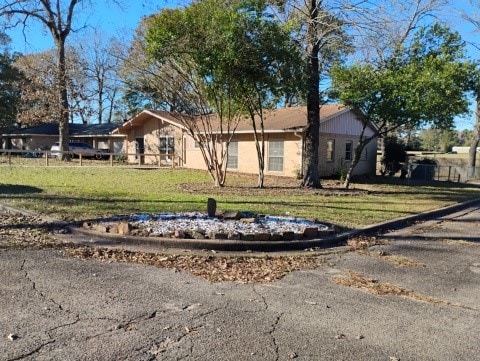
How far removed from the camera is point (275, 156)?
23.9m

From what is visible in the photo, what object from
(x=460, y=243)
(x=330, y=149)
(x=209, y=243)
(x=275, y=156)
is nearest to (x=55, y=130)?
(x=275, y=156)

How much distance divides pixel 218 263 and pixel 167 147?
2675cm

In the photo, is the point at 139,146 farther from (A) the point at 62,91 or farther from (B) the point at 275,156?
(B) the point at 275,156

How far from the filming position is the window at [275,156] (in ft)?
77.3

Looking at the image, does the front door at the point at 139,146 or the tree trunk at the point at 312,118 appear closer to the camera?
the tree trunk at the point at 312,118

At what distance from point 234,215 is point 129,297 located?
411 centimetres

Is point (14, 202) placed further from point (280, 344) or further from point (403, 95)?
point (403, 95)

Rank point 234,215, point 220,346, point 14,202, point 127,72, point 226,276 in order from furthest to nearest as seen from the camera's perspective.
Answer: point 127,72 → point 14,202 → point 234,215 → point 226,276 → point 220,346

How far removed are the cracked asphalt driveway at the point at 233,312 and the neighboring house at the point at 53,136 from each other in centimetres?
4028

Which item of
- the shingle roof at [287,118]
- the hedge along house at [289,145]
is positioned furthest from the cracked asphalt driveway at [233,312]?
the shingle roof at [287,118]

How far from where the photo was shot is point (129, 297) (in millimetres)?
4688

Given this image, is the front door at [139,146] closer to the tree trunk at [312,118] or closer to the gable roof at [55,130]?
the gable roof at [55,130]

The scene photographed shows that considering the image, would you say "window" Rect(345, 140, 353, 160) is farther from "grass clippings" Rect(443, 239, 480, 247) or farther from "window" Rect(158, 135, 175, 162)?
"grass clippings" Rect(443, 239, 480, 247)

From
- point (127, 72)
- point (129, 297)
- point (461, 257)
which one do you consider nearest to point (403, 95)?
point (461, 257)
